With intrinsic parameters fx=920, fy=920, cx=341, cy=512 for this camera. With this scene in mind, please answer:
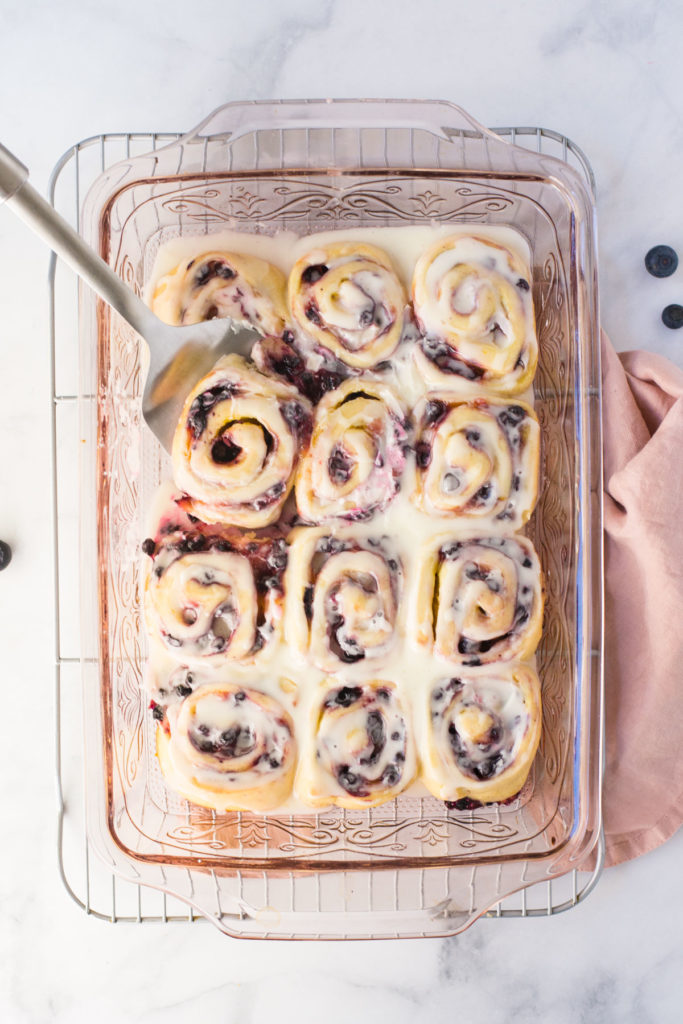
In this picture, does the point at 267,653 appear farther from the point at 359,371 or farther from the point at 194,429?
the point at 359,371

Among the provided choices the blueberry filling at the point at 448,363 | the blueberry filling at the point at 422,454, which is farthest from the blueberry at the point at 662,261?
the blueberry filling at the point at 422,454

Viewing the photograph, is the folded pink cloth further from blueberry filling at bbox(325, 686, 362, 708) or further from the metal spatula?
the metal spatula

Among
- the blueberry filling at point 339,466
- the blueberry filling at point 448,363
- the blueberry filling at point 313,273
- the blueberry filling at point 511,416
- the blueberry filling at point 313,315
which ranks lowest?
the blueberry filling at point 339,466

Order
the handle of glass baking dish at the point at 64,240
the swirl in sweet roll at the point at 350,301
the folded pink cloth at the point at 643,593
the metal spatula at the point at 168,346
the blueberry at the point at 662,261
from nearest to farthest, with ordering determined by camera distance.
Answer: the handle of glass baking dish at the point at 64,240, the metal spatula at the point at 168,346, the swirl in sweet roll at the point at 350,301, the folded pink cloth at the point at 643,593, the blueberry at the point at 662,261

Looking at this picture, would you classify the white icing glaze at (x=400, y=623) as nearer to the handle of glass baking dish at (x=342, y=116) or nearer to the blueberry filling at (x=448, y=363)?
the blueberry filling at (x=448, y=363)

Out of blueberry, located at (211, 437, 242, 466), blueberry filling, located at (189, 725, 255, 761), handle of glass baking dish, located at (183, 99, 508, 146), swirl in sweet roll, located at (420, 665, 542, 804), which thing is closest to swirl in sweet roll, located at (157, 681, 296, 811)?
blueberry filling, located at (189, 725, 255, 761)

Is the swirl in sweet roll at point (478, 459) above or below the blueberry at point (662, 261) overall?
below

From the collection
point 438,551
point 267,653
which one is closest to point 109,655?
point 267,653
